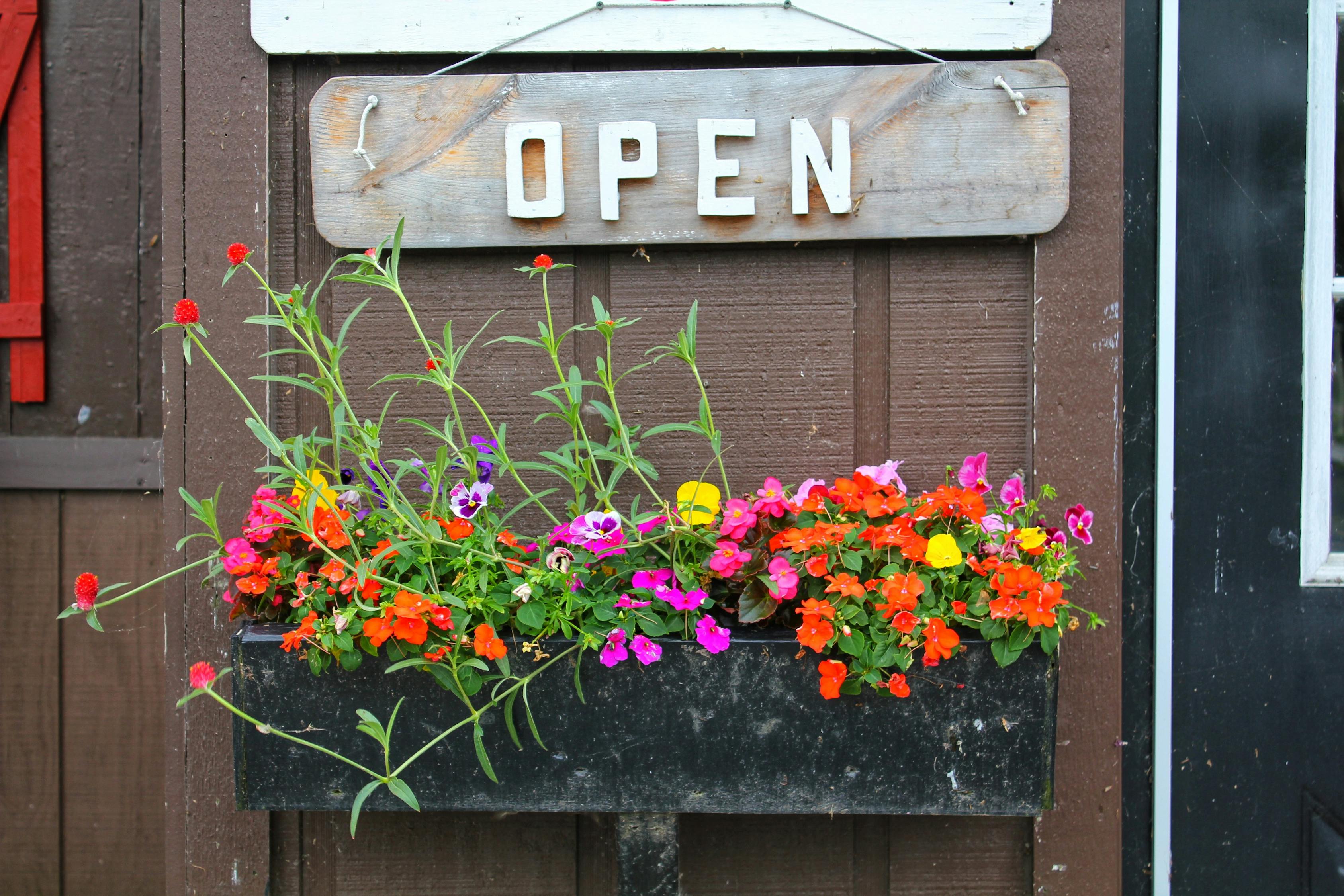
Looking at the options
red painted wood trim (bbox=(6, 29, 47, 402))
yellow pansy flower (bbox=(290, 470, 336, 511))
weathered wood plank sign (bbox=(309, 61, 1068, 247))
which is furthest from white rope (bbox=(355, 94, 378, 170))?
red painted wood trim (bbox=(6, 29, 47, 402))

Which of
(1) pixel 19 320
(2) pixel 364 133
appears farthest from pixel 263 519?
(1) pixel 19 320

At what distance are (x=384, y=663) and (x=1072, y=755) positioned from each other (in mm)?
1127

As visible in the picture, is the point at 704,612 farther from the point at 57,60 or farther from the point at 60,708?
the point at 57,60

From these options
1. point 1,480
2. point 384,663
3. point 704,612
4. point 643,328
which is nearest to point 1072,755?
point 704,612

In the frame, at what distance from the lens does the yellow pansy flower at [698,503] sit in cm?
107

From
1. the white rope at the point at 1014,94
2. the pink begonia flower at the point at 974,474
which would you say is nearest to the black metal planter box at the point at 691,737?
the pink begonia flower at the point at 974,474

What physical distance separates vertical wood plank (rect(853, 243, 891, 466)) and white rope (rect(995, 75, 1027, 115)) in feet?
0.99

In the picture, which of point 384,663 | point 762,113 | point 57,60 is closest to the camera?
point 384,663

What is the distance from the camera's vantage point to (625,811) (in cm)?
112

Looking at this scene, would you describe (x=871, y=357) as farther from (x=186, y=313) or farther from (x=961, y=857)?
(x=186, y=313)

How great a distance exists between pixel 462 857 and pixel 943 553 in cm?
100

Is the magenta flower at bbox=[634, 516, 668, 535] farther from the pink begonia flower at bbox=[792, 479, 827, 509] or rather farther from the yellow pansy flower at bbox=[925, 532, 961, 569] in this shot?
the yellow pansy flower at bbox=[925, 532, 961, 569]

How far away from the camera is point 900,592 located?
3.33 ft

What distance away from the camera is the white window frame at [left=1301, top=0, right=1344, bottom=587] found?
1385 millimetres
